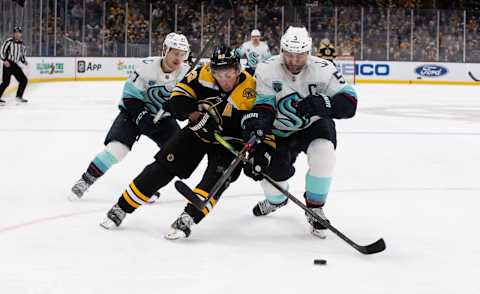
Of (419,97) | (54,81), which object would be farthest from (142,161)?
(54,81)

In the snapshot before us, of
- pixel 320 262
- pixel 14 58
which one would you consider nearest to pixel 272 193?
pixel 320 262

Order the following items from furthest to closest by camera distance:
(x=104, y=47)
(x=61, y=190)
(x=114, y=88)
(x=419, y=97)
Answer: (x=104, y=47) → (x=114, y=88) → (x=419, y=97) → (x=61, y=190)

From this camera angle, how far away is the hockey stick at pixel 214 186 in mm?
3363

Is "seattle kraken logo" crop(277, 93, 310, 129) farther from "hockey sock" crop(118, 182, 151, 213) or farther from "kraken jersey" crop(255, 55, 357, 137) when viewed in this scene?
"hockey sock" crop(118, 182, 151, 213)

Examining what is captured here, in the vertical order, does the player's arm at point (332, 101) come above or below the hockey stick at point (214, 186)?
above

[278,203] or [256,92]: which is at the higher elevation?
[256,92]

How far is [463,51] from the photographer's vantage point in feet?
59.8

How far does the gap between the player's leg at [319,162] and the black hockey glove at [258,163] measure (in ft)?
0.63

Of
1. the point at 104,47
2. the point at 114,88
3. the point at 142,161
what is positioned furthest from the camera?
the point at 104,47

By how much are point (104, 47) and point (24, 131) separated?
1101 centimetres

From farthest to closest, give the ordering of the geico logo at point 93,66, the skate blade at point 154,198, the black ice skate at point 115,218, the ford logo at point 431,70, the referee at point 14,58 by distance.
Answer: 1. the geico logo at point 93,66
2. the ford logo at point 431,70
3. the referee at point 14,58
4. the skate blade at point 154,198
5. the black ice skate at point 115,218

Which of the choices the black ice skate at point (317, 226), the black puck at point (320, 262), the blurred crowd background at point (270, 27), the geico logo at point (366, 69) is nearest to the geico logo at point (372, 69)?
the geico logo at point (366, 69)

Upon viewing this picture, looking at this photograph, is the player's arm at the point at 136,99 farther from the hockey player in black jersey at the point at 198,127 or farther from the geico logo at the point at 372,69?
the geico logo at the point at 372,69

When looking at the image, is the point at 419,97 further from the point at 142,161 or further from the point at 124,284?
the point at 124,284
